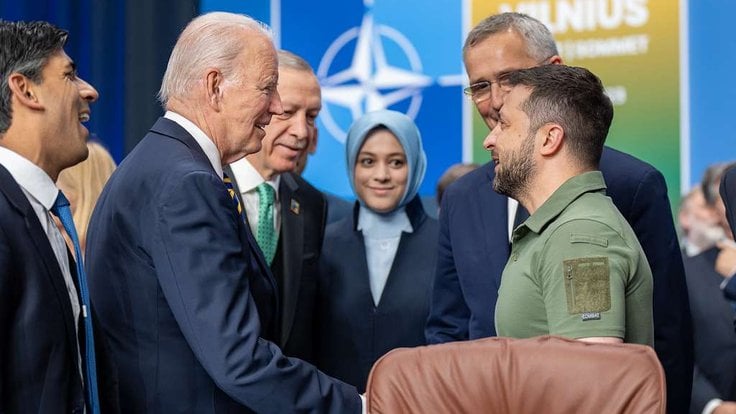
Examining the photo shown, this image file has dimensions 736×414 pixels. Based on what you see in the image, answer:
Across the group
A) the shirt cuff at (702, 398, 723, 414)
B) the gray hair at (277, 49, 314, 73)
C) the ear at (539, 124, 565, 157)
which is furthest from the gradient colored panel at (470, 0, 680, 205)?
the ear at (539, 124, 565, 157)

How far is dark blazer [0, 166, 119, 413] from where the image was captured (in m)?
1.89

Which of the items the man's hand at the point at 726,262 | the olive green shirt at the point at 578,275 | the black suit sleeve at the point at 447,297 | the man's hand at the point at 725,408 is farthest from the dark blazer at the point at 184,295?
the man's hand at the point at 726,262

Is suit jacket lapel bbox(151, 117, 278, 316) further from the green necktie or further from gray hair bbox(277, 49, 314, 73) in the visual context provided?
gray hair bbox(277, 49, 314, 73)

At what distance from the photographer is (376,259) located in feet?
11.5

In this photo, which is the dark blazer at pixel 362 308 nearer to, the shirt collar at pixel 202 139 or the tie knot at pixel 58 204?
the shirt collar at pixel 202 139

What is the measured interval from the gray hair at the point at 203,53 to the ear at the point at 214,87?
0.04 ft

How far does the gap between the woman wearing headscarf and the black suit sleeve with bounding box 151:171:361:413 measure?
4.14ft

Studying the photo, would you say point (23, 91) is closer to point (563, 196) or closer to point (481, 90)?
point (563, 196)

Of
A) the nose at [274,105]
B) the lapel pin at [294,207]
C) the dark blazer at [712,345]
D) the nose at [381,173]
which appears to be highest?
the nose at [274,105]

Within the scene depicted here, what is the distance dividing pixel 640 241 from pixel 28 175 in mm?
1330

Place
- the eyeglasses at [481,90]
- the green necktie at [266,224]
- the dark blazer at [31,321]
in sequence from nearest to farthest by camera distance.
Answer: the dark blazer at [31,321] < the eyeglasses at [481,90] < the green necktie at [266,224]

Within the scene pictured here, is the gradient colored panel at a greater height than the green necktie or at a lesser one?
greater

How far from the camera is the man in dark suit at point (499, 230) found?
2613mm

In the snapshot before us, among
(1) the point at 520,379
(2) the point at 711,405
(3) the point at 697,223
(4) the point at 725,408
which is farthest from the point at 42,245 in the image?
(3) the point at 697,223
